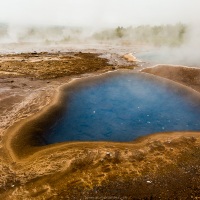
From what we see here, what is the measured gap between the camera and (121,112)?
68.0ft

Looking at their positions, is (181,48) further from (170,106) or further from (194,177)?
(194,177)

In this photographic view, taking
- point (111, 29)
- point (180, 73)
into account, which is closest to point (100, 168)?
point (180, 73)

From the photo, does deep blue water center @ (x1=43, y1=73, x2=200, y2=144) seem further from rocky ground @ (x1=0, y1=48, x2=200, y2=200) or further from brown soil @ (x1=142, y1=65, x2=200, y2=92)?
brown soil @ (x1=142, y1=65, x2=200, y2=92)

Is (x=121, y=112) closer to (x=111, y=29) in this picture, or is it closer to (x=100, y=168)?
(x=100, y=168)

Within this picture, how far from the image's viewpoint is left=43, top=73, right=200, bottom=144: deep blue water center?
1770cm

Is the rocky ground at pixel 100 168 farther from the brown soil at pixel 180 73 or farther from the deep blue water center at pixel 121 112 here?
the brown soil at pixel 180 73

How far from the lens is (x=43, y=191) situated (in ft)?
40.4

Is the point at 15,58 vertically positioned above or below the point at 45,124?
above

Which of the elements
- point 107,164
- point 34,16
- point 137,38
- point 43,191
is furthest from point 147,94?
point 34,16

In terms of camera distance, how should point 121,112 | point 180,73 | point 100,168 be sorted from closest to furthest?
point 100,168, point 121,112, point 180,73

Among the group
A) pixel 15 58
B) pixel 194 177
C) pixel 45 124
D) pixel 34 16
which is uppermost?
pixel 34 16

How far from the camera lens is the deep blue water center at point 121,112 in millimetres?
17703

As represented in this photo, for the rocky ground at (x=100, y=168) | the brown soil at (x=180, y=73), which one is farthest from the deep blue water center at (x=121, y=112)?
the brown soil at (x=180, y=73)

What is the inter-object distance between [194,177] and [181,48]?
33.0 m
